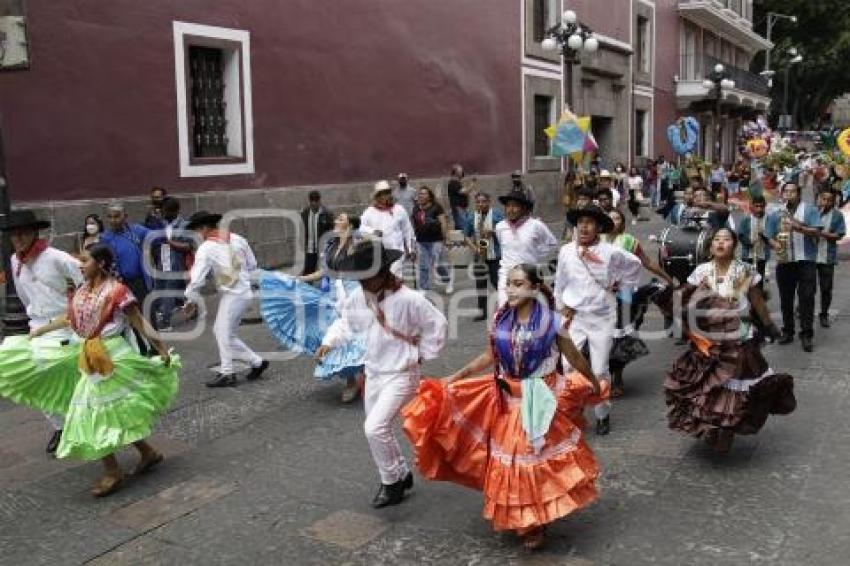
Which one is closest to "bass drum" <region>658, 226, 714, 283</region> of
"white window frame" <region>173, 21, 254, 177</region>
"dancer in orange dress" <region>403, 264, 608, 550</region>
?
"dancer in orange dress" <region>403, 264, 608, 550</region>

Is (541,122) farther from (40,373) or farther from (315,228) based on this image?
(40,373)

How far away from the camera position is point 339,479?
5.76 meters

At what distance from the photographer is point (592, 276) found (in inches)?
263

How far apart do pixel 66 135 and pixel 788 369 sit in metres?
9.30

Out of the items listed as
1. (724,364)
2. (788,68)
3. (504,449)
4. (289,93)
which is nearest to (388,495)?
(504,449)

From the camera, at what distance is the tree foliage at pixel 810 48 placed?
49.0 meters

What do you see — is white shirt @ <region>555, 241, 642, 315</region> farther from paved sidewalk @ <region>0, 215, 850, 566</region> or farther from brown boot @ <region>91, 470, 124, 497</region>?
brown boot @ <region>91, 470, 124, 497</region>

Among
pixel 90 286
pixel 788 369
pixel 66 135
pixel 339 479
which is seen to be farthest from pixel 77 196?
pixel 788 369

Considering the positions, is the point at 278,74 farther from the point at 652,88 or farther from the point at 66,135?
the point at 652,88

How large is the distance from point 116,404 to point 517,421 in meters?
2.59

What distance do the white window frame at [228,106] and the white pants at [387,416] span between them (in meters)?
9.26

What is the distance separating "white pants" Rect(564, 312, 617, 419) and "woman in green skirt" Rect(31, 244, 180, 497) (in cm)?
290

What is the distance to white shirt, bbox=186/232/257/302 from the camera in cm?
813

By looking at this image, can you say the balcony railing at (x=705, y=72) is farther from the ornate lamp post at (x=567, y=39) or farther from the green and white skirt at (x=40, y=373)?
the green and white skirt at (x=40, y=373)
